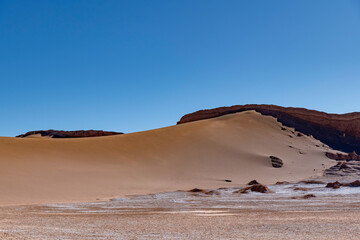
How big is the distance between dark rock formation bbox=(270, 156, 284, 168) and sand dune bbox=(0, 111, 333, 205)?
39 centimetres

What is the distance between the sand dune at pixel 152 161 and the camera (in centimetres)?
2167

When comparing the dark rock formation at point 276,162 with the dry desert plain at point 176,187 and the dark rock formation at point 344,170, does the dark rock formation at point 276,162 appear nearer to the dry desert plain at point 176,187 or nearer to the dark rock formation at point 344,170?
the dry desert plain at point 176,187

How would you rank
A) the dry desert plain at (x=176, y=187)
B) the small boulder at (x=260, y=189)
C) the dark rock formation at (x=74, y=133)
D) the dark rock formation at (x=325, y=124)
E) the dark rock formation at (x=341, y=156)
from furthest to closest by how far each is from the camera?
the dark rock formation at (x=74, y=133)
the dark rock formation at (x=325, y=124)
the dark rock formation at (x=341, y=156)
the small boulder at (x=260, y=189)
the dry desert plain at (x=176, y=187)

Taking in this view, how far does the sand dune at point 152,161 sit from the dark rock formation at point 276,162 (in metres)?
0.39

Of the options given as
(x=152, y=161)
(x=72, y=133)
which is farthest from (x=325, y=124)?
(x=72, y=133)

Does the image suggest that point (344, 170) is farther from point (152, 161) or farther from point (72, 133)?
point (72, 133)

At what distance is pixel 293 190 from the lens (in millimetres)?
20219

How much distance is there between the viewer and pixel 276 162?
102ft

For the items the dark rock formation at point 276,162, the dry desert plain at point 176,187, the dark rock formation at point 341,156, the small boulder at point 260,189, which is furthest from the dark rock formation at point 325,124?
the small boulder at point 260,189

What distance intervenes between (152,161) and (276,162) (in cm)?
958

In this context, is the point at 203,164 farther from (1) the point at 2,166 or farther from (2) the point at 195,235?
(2) the point at 195,235

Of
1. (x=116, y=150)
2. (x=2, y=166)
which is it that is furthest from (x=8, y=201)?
(x=116, y=150)

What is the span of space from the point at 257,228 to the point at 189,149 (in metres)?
25.3

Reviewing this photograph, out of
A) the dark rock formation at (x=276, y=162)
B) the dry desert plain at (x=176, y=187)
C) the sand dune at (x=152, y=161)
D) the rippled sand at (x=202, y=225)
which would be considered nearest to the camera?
the rippled sand at (x=202, y=225)
